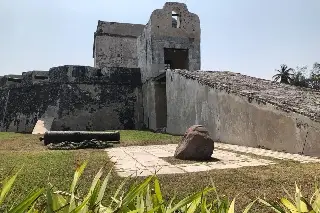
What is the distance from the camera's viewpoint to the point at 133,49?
78.5 feet

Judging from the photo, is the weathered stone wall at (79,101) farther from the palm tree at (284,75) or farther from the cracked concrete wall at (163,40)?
the palm tree at (284,75)

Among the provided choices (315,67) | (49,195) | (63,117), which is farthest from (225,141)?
(315,67)

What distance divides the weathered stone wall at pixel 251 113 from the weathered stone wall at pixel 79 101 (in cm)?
519

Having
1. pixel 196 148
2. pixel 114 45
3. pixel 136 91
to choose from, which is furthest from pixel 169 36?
pixel 196 148

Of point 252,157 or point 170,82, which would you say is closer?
point 252,157

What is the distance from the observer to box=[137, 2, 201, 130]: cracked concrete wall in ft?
48.8

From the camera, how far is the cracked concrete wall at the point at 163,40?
14.9 m

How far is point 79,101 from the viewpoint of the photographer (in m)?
16.0

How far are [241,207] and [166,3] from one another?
13.7 m

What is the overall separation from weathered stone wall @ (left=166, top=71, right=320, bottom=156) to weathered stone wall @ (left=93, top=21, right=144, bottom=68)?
1206 cm

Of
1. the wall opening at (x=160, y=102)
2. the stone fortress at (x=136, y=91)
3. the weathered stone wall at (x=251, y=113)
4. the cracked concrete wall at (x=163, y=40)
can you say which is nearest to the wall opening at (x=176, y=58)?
the stone fortress at (x=136, y=91)

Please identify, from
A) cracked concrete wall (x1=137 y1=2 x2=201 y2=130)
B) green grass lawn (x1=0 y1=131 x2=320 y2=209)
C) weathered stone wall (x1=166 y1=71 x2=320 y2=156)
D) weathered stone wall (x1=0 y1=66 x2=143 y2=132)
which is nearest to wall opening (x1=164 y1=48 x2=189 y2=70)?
cracked concrete wall (x1=137 y1=2 x2=201 y2=130)

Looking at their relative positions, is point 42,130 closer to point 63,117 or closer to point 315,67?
point 63,117

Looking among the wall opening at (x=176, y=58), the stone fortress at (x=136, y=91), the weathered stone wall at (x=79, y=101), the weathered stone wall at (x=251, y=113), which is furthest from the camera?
the wall opening at (x=176, y=58)
